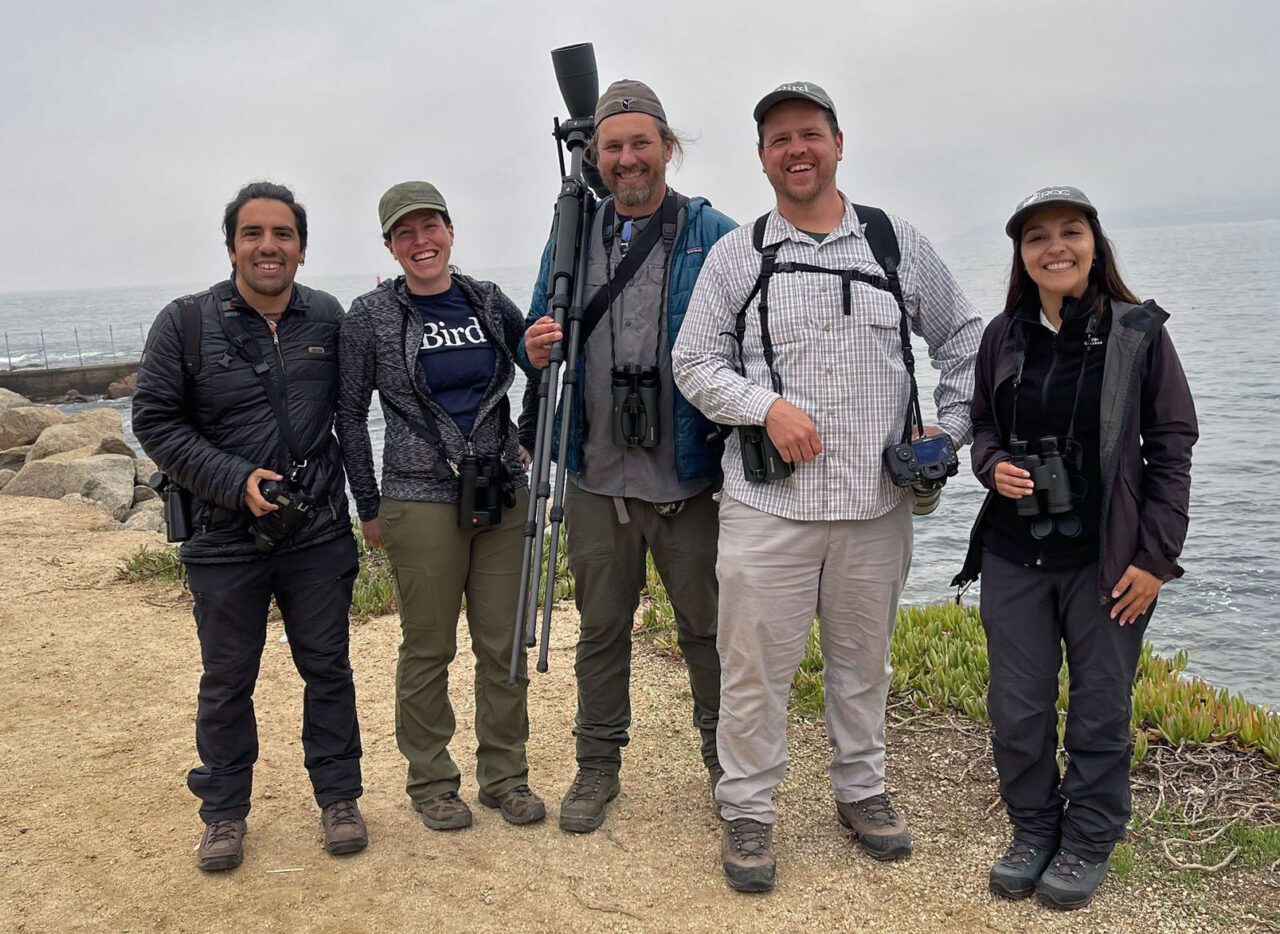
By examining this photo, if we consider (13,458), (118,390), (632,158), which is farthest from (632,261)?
(118,390)

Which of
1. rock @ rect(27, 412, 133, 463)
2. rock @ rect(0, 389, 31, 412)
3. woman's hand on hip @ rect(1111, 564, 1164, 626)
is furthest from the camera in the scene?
rock @ rect(0, 389, 31, 412)

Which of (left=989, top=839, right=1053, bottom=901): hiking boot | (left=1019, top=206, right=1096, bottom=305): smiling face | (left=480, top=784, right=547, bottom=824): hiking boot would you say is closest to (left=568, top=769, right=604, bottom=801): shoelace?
(left=480, top=784, right=547, bottom=824): hiking boot

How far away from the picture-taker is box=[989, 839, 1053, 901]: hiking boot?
12.0 feet

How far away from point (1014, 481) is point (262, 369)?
2647mm

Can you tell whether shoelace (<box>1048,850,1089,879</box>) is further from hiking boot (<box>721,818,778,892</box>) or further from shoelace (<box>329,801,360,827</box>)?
shoelace (<box>329,801,360,827</box>)

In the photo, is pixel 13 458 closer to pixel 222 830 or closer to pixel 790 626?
pixel 222 830

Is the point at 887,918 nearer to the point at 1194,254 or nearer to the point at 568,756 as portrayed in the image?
the point at 568,756

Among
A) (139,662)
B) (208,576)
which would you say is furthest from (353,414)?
(139,662)

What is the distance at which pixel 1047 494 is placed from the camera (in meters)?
3.45

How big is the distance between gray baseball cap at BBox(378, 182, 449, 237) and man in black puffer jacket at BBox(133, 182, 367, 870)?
32cm

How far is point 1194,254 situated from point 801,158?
9660cm

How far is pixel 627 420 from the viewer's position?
3.99 metres

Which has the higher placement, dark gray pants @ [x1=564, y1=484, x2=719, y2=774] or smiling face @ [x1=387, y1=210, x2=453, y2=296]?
smiling face @ [x1=387, y1=210, x2=453, y2=296]

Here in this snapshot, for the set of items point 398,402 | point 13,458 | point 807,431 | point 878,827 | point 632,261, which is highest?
point 632,261
